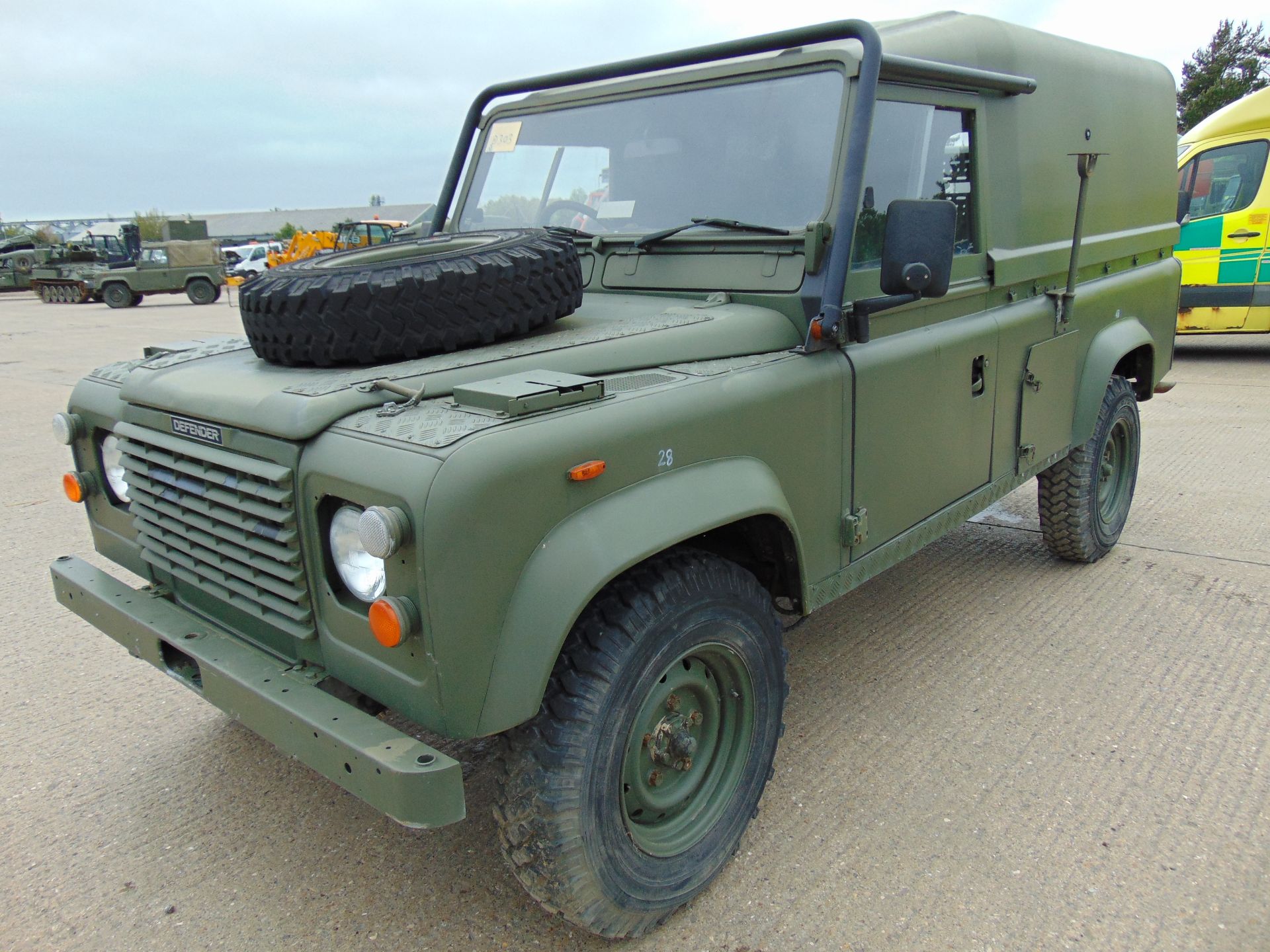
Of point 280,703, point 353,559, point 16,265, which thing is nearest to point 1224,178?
point 353,559

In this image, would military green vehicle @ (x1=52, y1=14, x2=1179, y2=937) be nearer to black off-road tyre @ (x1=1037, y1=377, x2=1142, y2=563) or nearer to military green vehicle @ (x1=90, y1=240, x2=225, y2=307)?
black off-road tyre @ (x1=1037, y1=377, x2=1142, y2=563)

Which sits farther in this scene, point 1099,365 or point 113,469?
point 1099,365

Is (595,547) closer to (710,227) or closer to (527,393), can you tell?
(527,393)

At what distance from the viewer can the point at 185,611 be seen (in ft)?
8.91

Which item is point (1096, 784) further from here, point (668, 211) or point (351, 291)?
point (351, 291)

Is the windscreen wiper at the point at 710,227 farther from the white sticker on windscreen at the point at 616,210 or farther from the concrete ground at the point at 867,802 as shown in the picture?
the concrete ground at the point at 867,802

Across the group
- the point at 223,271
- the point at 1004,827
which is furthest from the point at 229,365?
the point at 223,271

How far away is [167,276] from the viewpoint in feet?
83.2

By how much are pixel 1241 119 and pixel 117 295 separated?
2523cm

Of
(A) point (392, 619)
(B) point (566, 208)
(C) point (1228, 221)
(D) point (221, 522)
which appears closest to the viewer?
(A) point (392, 619)

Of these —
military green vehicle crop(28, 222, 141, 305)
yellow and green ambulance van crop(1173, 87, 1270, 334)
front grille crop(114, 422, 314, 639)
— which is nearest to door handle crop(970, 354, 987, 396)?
front grille crop(114, 422, 314, 639)

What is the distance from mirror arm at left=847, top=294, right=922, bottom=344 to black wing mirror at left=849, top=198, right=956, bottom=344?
0.40ft

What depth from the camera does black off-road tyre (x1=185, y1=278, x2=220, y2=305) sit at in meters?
25.9

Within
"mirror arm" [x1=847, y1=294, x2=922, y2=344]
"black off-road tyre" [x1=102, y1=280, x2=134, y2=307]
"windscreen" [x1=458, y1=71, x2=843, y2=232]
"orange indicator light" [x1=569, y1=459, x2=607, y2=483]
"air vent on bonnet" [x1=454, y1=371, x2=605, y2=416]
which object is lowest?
"black off-road tyre" [x1=102, y1=280, x2=134, y2=307]
